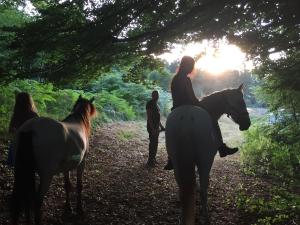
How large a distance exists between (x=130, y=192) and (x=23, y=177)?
10.9 feet

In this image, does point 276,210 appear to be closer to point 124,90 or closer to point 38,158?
point 38,158

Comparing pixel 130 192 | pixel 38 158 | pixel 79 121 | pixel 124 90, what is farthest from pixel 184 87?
pixel 124 90

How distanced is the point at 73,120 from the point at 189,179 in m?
2.40

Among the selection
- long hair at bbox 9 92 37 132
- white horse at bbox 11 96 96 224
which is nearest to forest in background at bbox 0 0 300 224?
long hair at bbox 9 92 37 132

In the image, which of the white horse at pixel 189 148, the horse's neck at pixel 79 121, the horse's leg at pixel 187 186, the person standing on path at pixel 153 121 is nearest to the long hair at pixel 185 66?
the white horse at pixel 189 148

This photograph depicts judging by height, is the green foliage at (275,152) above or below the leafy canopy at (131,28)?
below

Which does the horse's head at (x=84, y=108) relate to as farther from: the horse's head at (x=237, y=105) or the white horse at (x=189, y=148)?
the horse's head at (x=237, y=105)

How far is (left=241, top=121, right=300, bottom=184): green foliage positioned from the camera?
9994mm

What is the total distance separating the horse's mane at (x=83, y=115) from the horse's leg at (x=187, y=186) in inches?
83.4

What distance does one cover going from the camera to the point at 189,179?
493cm

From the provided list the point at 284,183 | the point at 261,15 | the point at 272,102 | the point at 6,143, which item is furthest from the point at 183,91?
the point at 272,102

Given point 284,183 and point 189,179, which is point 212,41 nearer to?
point 189,179

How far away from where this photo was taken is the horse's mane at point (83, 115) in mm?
6277

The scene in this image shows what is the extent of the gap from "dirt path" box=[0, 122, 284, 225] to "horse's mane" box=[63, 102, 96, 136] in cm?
146
